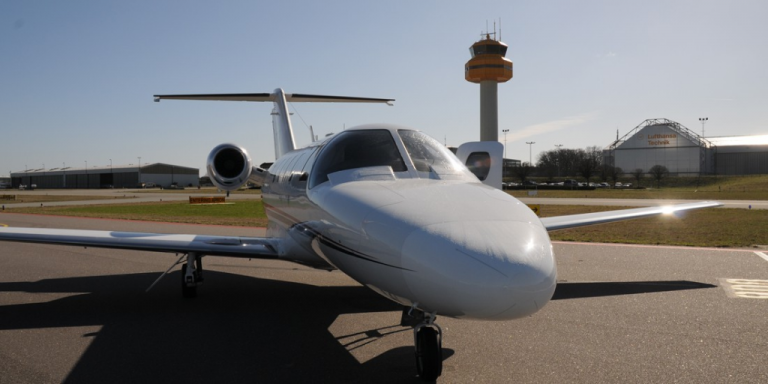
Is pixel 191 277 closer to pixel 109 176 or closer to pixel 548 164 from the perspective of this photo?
pixel 548 164

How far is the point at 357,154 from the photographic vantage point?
5531 millimetres

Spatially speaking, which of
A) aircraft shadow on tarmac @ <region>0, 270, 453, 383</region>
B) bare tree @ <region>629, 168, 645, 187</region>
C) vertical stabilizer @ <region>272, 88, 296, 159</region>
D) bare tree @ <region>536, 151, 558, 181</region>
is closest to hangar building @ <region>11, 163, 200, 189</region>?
bare tree @ <region>536, 151, 558, 181</region>

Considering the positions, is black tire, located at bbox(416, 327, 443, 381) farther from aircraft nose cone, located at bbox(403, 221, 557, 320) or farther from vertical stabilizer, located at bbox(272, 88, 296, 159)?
vertical stabilizer, located at bbox(272, 88, 296, 159)

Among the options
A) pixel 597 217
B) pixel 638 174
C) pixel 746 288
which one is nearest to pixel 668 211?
pixel 597 217

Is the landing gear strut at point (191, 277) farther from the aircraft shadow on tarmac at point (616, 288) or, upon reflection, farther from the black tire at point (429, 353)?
the aircraft shadow on tarmac at point (616, 288)

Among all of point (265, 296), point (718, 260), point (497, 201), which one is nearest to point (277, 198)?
Result: point (265, 296)

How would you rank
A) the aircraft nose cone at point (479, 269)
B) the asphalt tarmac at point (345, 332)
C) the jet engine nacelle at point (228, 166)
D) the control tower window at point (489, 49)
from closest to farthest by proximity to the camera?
the aircraft nose cone at point (479, 269), the asphalt tarmac at point (345, 332), the jet engine nacelle at point (228, 166), the control tower window at point (489, 49)

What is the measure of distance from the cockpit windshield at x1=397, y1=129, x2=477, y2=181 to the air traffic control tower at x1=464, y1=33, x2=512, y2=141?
4853cm

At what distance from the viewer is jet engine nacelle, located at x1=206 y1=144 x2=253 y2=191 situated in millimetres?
8766

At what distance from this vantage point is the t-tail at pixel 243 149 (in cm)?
880

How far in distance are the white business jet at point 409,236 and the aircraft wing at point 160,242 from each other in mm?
14

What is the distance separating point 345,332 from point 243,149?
4222 millimetres

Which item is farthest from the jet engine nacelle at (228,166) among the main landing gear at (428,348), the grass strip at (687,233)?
the grass strip at (687,233)

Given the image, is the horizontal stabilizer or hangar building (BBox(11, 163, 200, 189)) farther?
hangar building (BBox(11, 163, 200, 189))
